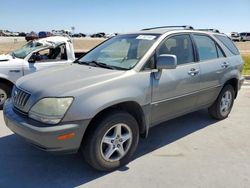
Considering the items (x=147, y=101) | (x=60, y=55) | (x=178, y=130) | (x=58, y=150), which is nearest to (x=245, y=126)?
(x=178, y=130)

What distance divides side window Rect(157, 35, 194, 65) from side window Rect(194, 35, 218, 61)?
22 centimetres

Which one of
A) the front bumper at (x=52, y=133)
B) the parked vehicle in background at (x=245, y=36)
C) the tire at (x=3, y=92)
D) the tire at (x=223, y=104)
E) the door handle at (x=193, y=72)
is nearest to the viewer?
the front bumper at (x=52, y=133)

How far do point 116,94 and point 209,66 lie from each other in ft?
7.07

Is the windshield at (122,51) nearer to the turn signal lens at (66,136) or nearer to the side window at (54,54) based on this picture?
the turn signal lens at (66,136)

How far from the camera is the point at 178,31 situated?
450cm

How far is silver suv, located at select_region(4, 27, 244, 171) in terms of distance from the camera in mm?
3104

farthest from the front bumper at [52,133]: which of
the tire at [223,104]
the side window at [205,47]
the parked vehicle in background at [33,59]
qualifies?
the tire at [223,104]

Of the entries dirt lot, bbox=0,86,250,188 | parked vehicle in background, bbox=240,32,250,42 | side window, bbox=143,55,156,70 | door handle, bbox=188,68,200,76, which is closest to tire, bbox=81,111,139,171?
dirt lot, bbox=0,86,250,188

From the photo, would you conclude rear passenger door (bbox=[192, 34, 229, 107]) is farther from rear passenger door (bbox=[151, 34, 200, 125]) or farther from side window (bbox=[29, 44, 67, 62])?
side window (bbox=[29, 44, 67, 62])

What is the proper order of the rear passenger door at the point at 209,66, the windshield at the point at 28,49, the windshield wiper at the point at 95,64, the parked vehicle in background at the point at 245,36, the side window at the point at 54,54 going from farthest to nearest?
1. the parked vehicle in background at the point at 245,36
2. the side window at the point at 54,54
3. the windshield at the point at 28,49
4. the rear passenger door at the point at 209,66
5. the windshield wiper at the point at 95,64

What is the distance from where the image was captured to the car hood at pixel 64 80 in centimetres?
321

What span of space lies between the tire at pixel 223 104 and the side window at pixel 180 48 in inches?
49.4

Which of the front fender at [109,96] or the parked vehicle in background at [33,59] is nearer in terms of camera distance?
the front fender at [109,96]

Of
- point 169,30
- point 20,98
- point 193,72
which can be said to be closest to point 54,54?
point 169,30
